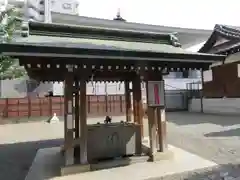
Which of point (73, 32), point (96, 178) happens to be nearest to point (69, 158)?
point (96, 178)

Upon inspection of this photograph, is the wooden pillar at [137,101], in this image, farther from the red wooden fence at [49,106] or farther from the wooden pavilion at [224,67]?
the red wooden fence at [49,106]

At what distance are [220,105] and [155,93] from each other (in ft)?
43.8

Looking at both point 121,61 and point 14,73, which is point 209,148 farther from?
point 14,73

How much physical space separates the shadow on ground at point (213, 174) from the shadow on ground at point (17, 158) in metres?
3.55

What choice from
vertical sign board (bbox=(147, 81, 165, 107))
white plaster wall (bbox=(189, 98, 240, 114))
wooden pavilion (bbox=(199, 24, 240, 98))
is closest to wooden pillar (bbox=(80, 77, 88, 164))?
vertical sign board (bbox=(147, 81, 165, 107))

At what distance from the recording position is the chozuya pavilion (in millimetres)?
5164

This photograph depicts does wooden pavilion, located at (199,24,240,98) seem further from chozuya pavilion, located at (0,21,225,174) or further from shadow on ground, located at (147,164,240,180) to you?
shadow on ground, located at (147,164,240,180)

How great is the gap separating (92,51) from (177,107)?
1951 centimetres

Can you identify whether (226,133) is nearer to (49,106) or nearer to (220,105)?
(220,105)

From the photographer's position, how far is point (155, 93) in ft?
21.2

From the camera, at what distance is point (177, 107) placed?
23547 millimetres

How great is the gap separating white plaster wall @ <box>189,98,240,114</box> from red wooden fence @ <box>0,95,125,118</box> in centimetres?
637

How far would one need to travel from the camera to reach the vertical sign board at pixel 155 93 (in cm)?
643

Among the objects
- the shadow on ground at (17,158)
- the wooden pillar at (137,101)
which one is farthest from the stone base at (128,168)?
the wooden pillar at (137,101)
